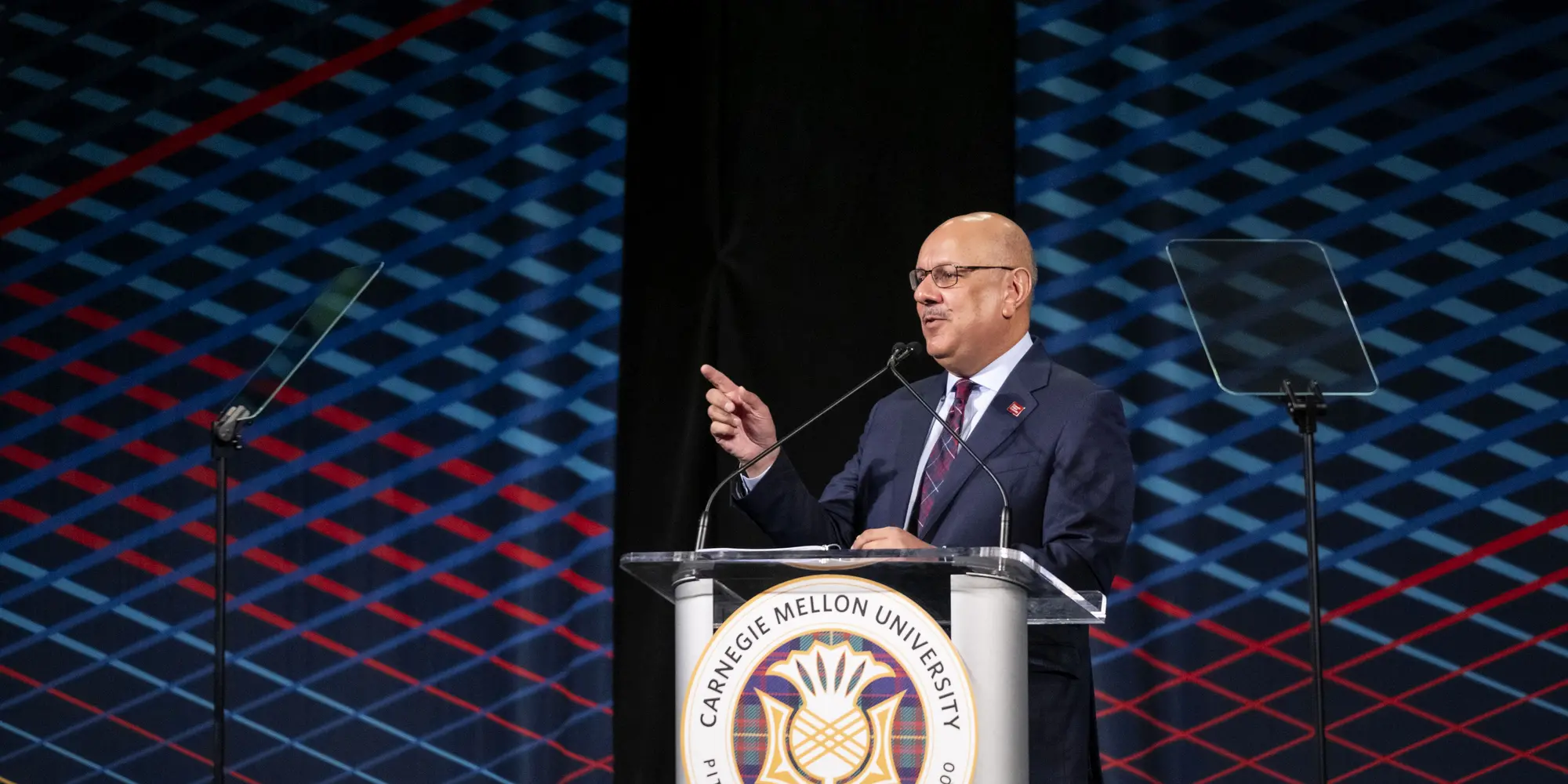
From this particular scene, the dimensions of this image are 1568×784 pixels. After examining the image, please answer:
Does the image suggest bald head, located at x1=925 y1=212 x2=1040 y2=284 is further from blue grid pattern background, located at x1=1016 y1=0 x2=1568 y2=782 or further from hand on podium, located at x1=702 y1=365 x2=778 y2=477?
blue grid pattern background, located at x1=1016 y1=0 x2=1568 y2=782

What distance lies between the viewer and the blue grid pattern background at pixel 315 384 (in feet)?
12.8

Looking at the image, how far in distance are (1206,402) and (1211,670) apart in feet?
2.09

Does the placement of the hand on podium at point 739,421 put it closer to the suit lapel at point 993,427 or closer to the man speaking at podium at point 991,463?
the man speaking at podium at point 991,463

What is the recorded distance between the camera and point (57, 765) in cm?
390

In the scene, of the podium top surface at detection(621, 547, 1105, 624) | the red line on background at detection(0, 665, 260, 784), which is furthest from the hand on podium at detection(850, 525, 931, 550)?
the red line on background at detection(0, 665, 260, 784)

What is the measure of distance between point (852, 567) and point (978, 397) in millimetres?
939

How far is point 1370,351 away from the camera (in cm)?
388

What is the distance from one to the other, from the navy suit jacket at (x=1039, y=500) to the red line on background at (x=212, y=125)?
2.01 m

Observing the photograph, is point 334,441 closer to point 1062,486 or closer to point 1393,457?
point 1062,486

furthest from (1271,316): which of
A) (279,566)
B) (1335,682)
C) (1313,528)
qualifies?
(279,566)

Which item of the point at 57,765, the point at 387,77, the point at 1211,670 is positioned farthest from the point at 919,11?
the point at 57,765

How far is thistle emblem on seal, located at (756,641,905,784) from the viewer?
179 centimetres

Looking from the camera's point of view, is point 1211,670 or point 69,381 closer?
point 1211,670

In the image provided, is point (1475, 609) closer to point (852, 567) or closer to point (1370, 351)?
point (1370, 351)
